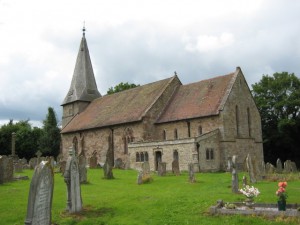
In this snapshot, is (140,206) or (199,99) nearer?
(140,206)

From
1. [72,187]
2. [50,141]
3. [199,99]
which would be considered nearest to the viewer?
[72,187]

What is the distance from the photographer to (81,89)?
51719 millimetres

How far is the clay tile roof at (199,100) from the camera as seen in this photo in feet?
109

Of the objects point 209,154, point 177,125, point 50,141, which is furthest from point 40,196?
point 50,141

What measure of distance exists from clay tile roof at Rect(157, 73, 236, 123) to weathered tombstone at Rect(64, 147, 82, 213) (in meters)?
20.6

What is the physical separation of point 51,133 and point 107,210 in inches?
1819

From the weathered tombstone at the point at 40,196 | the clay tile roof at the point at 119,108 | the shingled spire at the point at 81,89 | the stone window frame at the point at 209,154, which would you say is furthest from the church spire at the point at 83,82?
the weathered tombstone at the point at 40,196

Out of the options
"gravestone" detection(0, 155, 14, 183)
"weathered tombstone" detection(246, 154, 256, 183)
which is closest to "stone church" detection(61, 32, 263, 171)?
"weathered tombstone" detection(246, 154, 256, 183)

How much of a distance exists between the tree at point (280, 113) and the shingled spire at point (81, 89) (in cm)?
2417

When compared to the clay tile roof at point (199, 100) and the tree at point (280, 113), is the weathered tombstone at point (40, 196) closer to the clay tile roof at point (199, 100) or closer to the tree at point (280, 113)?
the clay tile roof at point (199, 100)

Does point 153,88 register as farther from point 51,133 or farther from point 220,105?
point 51,133

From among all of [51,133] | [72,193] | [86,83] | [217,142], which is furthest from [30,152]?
[72,193]

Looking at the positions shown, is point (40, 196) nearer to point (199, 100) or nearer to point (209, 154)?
point (209, 154)

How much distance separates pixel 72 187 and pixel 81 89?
4002 centimetres
